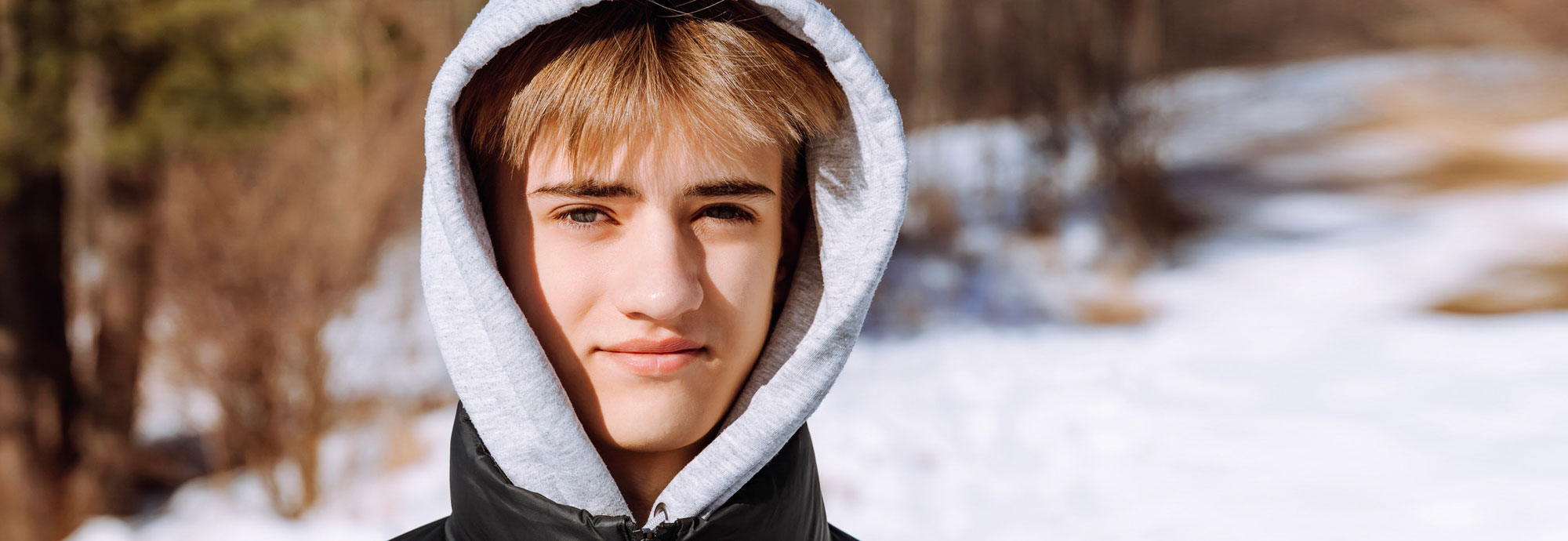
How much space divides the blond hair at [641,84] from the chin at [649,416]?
0.28 m

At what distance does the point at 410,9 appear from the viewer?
6.52 m

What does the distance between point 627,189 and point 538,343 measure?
216 mm

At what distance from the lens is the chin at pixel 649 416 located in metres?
1.33

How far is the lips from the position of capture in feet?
4.27

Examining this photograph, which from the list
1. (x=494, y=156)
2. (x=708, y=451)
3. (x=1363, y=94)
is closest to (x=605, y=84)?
(x=494, y=156)

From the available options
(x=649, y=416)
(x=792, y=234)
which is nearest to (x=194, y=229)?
(x=792, y=234)

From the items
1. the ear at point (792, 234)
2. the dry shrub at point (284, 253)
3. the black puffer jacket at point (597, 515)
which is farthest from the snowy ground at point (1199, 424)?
the ear at point (792, 234)

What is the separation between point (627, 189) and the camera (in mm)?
1296

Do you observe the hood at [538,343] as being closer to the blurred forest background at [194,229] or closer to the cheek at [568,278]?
the cheek at [568,278]

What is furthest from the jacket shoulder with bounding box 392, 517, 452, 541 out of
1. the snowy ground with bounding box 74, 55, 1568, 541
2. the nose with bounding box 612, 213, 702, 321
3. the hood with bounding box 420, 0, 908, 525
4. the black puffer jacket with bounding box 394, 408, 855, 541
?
the snowy ground with bounding box 74, 55, 1568, 541

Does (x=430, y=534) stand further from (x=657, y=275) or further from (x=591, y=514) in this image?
(x=657, y=275)

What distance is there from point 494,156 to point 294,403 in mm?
4752

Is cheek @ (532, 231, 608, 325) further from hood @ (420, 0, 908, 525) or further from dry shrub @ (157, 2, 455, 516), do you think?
dry shrub @ (157, 2, 455, 516)

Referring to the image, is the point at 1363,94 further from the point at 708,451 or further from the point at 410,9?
the point at 708,451
